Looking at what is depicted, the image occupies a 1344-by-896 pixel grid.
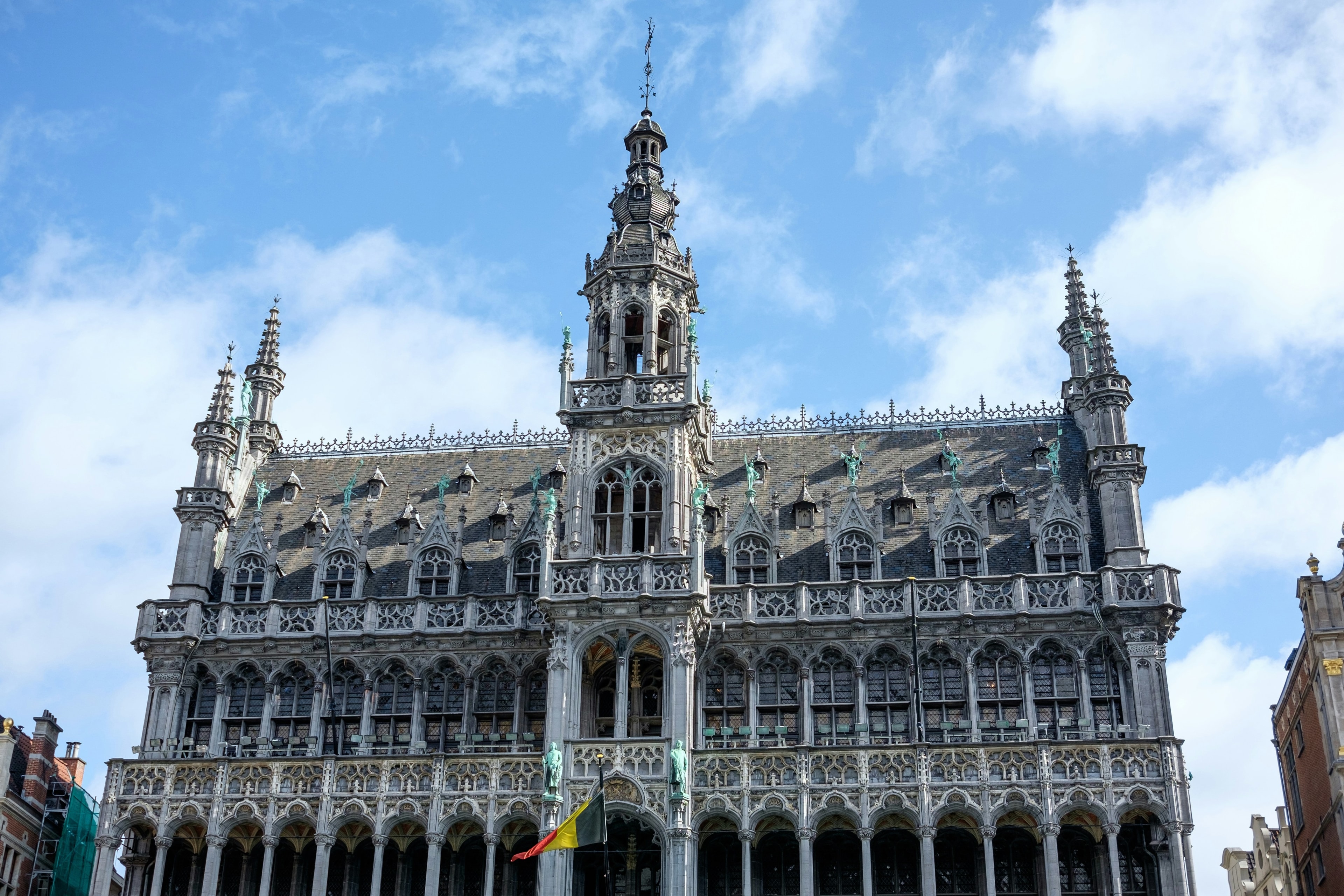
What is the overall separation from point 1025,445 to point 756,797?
1864 cm

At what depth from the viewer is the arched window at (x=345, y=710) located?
5244 centimetres

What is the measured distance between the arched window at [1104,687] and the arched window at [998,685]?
2244mm

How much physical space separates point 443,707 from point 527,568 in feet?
18.8

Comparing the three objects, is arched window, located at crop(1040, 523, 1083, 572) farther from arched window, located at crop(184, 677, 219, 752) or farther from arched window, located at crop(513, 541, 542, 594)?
arched window, located at crop(184, 677, 219, 752)

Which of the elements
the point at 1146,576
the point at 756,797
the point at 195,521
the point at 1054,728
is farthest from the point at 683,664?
the point at 195,521

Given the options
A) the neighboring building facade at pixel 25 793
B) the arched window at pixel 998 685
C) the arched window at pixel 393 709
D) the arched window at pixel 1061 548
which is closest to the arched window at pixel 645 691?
the arched window at pixel 393 709

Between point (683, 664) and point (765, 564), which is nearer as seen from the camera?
point (683, 664)

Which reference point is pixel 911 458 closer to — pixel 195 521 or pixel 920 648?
pixel 920 648

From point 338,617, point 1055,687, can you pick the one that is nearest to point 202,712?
point 338,617

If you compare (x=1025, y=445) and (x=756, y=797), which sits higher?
(x=1025, y=445)

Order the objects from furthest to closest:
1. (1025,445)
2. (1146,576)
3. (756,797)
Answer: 1. (1025,445)
2. (1146,576)
3. (756,797)

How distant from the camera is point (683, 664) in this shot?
48.3 meters

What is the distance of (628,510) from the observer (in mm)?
51625

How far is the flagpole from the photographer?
43.8 m
